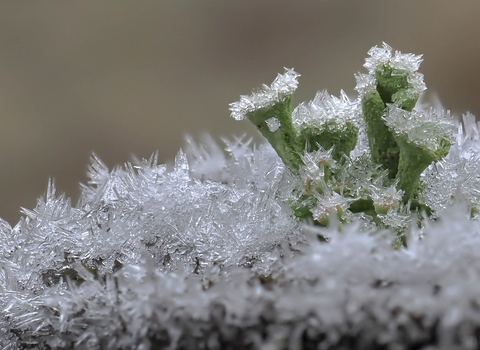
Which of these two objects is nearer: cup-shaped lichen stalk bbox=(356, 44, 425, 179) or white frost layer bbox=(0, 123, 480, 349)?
white frost layer bbox=(0, 123, 480, 349)

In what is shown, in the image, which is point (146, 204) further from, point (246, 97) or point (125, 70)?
point (125, 70)

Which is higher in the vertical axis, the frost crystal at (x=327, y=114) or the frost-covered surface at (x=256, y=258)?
the frost crystal at (x=327, y=114)

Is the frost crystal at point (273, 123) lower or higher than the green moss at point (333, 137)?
higher

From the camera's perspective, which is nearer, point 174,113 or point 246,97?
point 246,97

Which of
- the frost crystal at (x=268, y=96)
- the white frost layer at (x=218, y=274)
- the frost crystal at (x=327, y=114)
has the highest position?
the frost crystal at (x=268, y=96)

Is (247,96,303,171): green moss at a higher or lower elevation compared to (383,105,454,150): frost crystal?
higher

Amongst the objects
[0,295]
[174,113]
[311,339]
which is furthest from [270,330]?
[174,113]

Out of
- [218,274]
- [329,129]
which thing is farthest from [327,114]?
[218,274]

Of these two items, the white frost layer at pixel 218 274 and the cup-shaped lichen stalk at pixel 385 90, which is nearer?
the white frost layer at pixel 218 274
